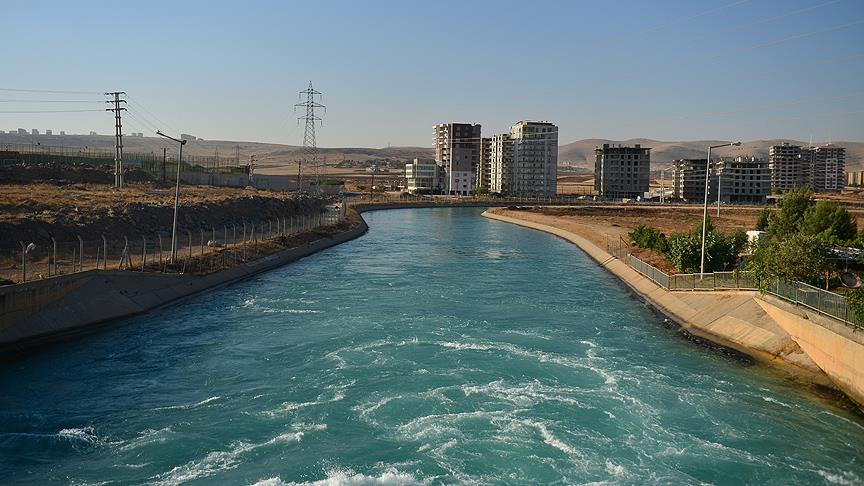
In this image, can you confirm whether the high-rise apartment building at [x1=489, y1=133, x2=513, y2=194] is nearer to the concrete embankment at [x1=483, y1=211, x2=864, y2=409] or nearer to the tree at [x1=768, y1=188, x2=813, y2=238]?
the tree at [x1=768, y1=188, x2=813, y2=238]

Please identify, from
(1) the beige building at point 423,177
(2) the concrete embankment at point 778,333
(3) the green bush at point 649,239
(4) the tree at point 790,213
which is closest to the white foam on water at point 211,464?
(2) the concrete embankment at point 778,333

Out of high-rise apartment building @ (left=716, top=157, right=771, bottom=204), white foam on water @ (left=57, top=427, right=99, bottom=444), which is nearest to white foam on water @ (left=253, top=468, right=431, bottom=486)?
white foam on water @ (left=57, top=427, right=99, bottom=444)

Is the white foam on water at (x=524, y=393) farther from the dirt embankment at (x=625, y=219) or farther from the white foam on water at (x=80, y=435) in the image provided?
the dirt embankment at (x=625, y=219)

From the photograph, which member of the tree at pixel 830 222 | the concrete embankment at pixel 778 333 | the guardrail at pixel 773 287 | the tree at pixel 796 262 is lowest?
the concrete embankment at pixel 778 333

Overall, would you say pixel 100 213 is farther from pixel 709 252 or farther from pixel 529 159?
pixel 529 159

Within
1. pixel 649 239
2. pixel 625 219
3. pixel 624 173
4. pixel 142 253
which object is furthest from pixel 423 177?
pixel 142 253
